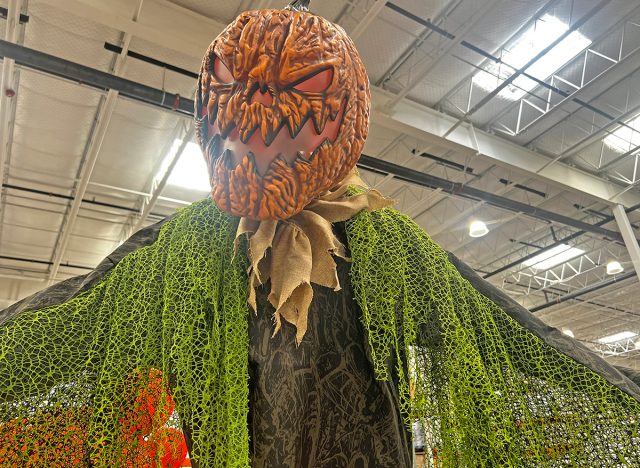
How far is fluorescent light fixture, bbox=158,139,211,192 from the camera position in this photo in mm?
5133

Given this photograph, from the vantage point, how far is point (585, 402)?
581 mm

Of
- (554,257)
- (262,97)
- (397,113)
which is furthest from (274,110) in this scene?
(554,257)

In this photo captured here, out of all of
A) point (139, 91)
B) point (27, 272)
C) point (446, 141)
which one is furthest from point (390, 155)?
point (27, 272)

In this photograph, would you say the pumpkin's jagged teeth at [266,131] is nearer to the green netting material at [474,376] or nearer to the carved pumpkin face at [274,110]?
the carved pumpkin face at [274,110]

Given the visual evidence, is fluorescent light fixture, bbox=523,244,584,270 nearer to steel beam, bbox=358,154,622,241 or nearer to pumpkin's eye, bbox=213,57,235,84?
steel beam, bbox=358,154,622,241

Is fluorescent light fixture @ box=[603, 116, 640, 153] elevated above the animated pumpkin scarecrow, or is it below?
above

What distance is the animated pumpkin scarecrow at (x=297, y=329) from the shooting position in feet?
1.67

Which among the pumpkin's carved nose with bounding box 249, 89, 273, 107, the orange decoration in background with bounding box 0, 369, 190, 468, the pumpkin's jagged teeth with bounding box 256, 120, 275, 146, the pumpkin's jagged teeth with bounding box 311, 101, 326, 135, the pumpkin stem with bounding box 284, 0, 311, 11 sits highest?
the pumpkin stem with bounding box 284, 0, 311, 11

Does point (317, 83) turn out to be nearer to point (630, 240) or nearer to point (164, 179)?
point (164, 179)

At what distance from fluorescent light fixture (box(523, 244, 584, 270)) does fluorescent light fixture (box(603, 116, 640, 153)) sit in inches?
91.3

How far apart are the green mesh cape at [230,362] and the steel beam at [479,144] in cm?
367

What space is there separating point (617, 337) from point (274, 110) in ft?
44.2

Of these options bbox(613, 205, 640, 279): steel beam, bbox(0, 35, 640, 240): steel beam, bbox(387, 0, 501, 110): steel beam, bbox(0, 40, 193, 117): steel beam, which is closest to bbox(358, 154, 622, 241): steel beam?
bbox(0, 35, 640, 240): steel beam

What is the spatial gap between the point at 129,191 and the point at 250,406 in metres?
5.58
